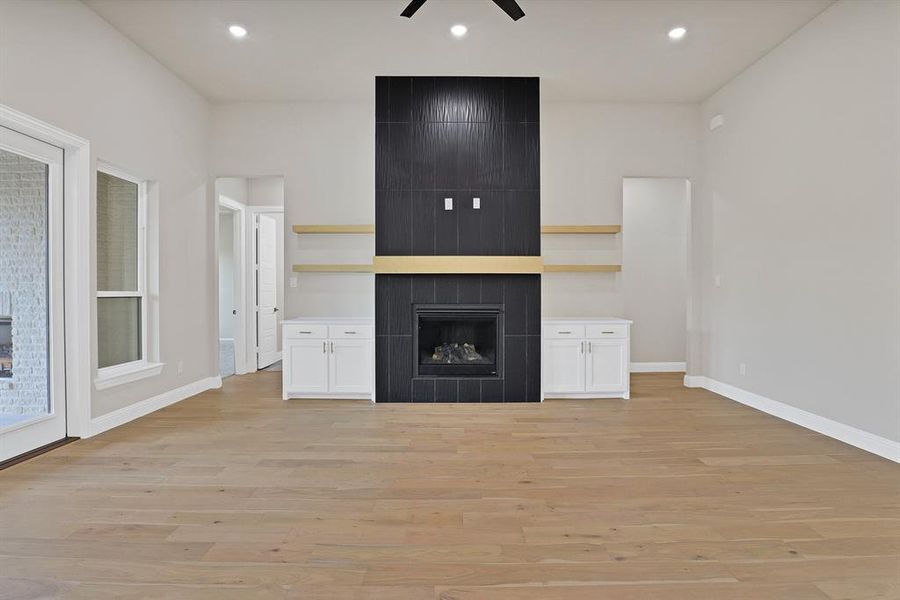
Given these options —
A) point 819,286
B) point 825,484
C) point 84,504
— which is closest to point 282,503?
point 84,504

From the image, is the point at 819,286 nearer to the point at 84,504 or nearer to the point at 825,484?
the point at 825,484

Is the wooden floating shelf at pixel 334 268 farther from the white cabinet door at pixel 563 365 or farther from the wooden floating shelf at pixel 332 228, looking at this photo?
the white cabinet door at pixel 563 365

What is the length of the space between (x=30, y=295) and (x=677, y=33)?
17.0 ft

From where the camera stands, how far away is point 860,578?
1949mm

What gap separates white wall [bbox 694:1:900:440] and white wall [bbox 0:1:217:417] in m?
5.48

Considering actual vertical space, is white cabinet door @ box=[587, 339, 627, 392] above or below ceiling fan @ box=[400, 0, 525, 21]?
below

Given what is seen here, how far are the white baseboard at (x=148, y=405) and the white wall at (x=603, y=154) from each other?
13.1ft

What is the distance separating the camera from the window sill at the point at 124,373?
398cm

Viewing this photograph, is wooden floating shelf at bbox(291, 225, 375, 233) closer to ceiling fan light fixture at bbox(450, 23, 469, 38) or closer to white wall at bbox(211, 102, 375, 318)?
white wall at bbox(211, 102, 375, 318)

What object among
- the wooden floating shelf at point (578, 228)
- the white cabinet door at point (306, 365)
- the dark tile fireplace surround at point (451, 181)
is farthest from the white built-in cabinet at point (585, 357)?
the white cabinet door at point (306, 365)

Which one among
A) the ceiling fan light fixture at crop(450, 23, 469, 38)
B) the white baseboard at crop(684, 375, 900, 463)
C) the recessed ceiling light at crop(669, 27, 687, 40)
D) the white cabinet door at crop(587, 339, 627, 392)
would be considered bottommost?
the white baseboard at crop(684, 375, 900, 463)

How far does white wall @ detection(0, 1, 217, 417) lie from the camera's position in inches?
130

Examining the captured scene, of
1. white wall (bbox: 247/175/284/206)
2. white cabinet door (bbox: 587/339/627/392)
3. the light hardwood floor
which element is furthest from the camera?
white wall (bbox: 247/175/284/206)

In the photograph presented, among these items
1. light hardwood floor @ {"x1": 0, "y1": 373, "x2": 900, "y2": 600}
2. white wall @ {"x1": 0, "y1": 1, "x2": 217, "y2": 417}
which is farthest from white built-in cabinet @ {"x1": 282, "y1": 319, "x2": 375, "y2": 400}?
white wall @ {"x1": 0, "y1": 1, "x2": 217, "y2": 417}
